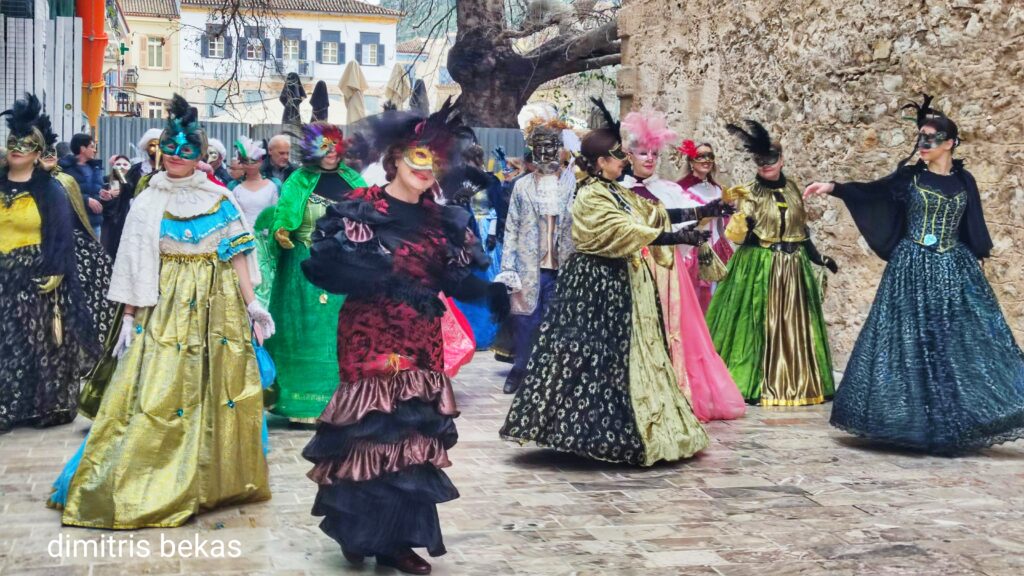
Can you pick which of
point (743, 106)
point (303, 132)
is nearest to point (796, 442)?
point (303, 132)

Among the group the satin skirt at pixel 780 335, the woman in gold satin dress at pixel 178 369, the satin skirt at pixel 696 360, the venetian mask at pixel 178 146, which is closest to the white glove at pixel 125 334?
the woman in gold satin dress at pixel 178 369

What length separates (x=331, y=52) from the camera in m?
55.3

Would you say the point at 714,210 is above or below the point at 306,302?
above

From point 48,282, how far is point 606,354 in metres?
3.47

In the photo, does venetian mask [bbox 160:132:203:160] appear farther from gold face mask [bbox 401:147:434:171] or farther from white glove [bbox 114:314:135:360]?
gold face mask [bbox 401:147:434:171]

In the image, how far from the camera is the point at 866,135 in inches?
409

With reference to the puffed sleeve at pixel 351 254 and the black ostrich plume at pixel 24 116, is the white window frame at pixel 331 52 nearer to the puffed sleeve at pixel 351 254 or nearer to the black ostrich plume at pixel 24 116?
the black ostrich plume at pixel 24 116

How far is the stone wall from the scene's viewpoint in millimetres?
8922

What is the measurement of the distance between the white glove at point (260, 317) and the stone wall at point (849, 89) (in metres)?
5.45

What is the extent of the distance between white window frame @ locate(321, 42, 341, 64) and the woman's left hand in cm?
5026

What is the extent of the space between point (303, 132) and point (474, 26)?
456 inches

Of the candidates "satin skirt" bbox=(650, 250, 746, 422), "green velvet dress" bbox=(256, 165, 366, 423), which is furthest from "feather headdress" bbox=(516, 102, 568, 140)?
"green velvet dress" bbox=(256, 165, 366, 423)

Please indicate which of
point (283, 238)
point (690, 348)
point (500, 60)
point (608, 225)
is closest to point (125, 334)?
point (283, 238)

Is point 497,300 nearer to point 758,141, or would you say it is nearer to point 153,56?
point 758,141
